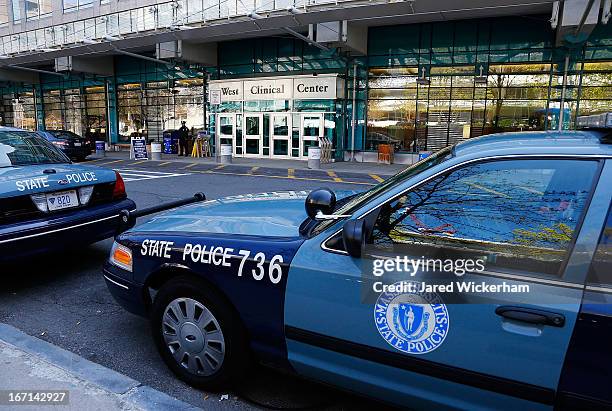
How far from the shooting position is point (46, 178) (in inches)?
181

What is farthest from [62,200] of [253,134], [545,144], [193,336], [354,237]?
[253,134]

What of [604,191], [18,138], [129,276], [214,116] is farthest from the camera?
[214,116]

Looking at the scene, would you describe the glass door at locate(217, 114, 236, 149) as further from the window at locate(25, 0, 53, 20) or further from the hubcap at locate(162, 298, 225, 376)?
the hubcap at locate(162, 298, 225, 376)

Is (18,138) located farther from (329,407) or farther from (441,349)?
(441,349)

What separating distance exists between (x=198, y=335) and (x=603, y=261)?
88.6 inches

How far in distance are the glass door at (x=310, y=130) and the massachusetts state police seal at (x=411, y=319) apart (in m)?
19.4

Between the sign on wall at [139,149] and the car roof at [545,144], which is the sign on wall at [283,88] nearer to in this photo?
the sign on wall at [139,149]

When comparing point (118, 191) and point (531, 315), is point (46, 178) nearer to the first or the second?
point (118, 191)

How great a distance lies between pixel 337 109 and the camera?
2127cm

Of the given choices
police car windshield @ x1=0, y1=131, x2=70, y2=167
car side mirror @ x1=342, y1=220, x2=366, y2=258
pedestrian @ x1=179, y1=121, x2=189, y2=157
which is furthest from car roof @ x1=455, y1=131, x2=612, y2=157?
pedestrian @ x1=179, y1=121, x2=189, y2=157

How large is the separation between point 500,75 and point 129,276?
61.6 ft

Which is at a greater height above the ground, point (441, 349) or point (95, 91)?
point (95, 91)

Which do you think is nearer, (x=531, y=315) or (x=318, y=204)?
(x=531, y=315)

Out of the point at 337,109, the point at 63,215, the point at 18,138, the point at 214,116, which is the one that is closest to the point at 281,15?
the point at 337,109
